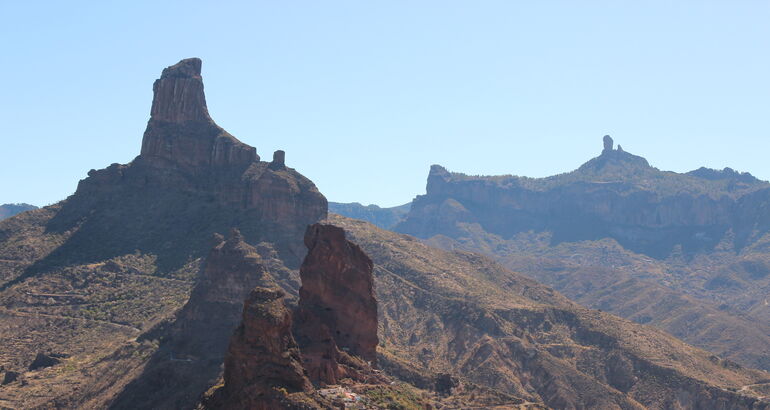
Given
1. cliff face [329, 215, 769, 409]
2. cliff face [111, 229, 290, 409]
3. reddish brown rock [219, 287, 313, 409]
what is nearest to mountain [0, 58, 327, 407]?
cliff face [111, 229, 290, 409]

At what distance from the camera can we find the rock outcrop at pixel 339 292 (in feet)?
330

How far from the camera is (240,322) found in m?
97.2

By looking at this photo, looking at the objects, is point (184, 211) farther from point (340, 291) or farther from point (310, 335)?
point (310, 335)

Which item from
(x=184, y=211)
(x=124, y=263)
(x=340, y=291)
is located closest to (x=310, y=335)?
(x=340, y=291)

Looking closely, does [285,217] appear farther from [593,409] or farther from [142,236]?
[593,409]

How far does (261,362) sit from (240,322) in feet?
89.3

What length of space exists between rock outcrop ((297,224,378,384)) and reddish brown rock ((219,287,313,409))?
23.0 meters

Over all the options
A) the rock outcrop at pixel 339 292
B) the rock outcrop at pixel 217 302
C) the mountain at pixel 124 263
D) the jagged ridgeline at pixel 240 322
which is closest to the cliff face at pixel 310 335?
the rock outcrop at pixel 339 292

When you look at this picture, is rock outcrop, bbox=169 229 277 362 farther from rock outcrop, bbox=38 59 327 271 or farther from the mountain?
rock outcrop, bbox=38 59 327 271

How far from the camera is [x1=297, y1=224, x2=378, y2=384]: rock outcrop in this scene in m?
Answer: 100

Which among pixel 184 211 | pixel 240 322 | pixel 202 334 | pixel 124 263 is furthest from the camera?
pixel 184 211

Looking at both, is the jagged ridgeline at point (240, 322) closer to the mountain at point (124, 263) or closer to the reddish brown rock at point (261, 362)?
the mountain at point (124, 263)

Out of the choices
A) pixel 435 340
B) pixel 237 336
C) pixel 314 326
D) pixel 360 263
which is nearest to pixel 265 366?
pixel 237 336

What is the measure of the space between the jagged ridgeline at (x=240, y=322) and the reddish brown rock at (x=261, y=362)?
24.8 inches
